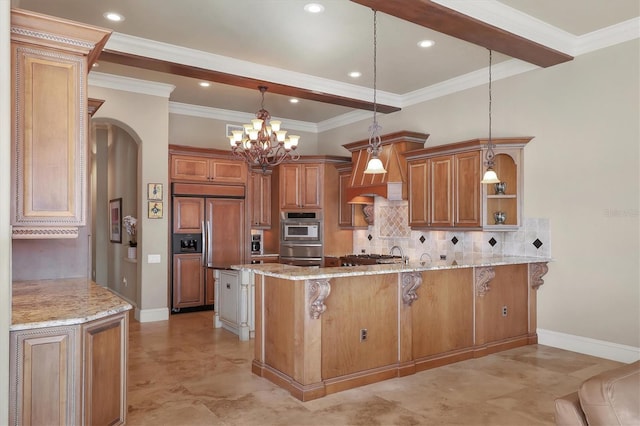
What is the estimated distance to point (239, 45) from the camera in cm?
503

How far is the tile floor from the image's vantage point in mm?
3260

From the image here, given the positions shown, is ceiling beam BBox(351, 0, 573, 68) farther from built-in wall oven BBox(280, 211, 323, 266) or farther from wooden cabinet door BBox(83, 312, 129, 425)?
built-in wall oven BBox(280, 211, 323, 266)

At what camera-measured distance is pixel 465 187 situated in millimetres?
5629

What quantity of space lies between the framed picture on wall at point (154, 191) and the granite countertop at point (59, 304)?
2.77 meters

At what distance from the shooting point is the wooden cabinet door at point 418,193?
243 inches

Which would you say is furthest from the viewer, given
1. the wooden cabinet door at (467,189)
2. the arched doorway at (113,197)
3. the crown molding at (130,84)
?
the arched doorway at (113,197)

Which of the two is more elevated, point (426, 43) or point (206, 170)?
point (426, 43)

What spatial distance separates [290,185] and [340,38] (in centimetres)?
346

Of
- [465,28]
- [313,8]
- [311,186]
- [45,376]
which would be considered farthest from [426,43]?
[45,376]

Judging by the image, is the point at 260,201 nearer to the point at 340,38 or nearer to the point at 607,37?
the point at 340,38

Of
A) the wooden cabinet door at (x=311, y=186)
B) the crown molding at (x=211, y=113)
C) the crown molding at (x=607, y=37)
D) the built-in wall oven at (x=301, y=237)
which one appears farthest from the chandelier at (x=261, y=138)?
the crown molding at (x=607, y=37)

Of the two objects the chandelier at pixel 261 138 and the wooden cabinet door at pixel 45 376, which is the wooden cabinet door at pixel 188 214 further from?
the wooden cabinet door at pixel 45 376

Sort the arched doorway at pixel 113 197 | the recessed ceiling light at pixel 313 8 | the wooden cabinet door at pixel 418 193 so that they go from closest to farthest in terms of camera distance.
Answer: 1. the recessed ceiling light at pixel 313 8
2. the wooden cabinet door at pixel 418 193
3. the arched doorway at pixel 113 197

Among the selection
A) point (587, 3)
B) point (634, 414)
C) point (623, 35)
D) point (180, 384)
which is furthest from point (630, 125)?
point (180, 384)
